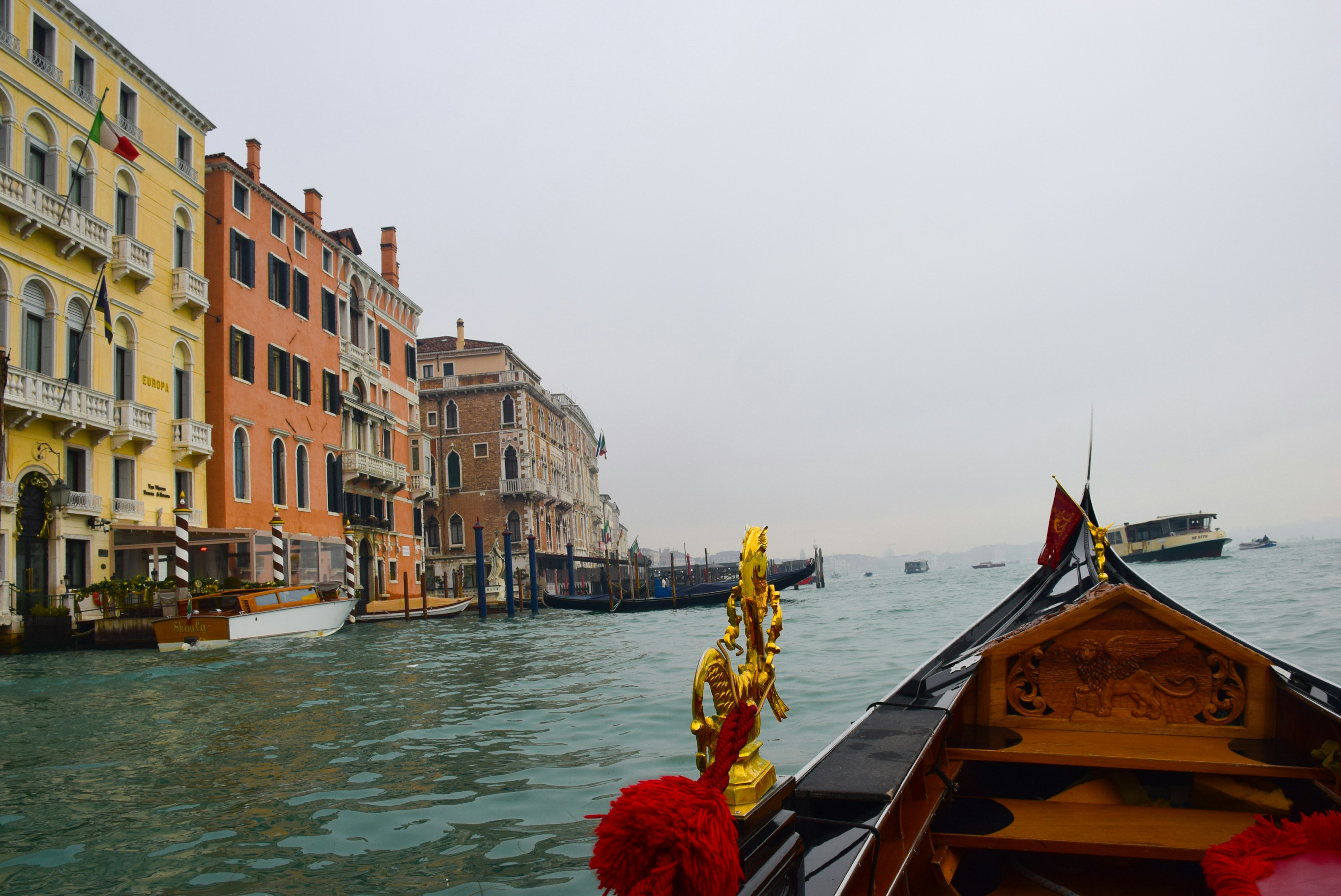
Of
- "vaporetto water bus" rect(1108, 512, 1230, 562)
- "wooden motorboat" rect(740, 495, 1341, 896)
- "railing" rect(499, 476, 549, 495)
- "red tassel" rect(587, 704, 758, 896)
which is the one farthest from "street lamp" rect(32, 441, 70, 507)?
"vaporetto water bus" rect(1108, 512, 1230, 562)

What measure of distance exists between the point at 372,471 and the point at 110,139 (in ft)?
28.5

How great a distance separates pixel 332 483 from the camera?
17141 mm

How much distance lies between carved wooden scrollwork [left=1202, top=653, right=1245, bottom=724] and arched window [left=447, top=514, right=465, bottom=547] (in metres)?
26.2

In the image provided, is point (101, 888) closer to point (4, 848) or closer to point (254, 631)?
point (4, 848)

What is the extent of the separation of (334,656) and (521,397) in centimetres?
1832

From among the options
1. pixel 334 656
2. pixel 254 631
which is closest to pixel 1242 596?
pixel 334 656

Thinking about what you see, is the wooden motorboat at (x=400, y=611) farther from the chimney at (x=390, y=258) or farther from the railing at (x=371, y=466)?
the chimney at (x=390, y=258)

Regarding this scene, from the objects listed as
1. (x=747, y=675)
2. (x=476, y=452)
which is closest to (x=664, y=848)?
(x=747, y=675)

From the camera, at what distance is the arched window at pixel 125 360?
38.1ft

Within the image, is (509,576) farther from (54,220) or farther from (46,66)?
(46,66)

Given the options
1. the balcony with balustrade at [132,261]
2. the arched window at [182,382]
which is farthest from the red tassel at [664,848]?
the arched window at [182,382]

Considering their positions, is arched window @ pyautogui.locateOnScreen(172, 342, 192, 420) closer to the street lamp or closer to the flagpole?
the street lamp

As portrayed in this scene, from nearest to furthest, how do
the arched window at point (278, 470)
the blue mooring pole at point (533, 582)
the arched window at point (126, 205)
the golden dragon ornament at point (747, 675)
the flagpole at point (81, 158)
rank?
1. the golden dragon ornament at point (747, 675)
2. the flagpole at point (81, 158)
3. the arched window at point (126, 205)
4. the arched window at point (278, 470)
5. the blue mooring pole at point (533, 582)

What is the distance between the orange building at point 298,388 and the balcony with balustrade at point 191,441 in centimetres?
65
